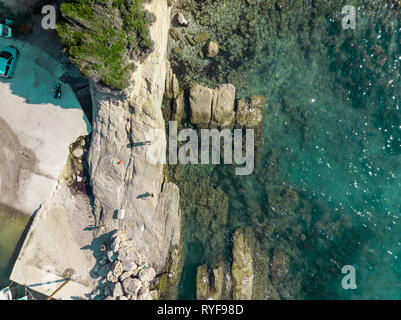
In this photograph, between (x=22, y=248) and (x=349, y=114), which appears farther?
(x=349, y=114)

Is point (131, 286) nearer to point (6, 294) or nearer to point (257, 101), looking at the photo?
point (6, 294)

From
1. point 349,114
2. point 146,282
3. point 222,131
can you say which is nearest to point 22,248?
point 146,282

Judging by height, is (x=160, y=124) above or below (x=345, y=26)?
below

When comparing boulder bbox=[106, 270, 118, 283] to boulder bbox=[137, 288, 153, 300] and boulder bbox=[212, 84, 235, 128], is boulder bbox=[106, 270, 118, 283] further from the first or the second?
boulder bbox=[212, 84, 235, 128]

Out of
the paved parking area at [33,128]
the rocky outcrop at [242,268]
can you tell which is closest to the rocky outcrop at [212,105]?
the paved parking area at [33,128]

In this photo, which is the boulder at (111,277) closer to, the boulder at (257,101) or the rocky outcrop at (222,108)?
the rocky outcrop at (222,108)

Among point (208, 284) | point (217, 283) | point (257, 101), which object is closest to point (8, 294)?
point (208, 284)

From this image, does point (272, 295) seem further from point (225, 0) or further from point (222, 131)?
point (225, 0)
